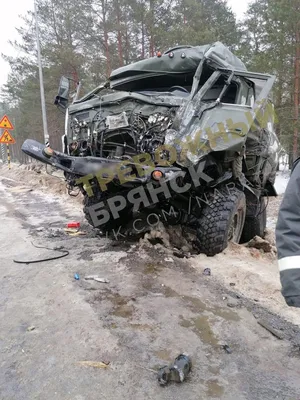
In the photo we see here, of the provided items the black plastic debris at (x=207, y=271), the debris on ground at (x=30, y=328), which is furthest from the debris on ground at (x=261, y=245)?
the debris on ground at (x=30, y=328)

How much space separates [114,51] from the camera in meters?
15.8

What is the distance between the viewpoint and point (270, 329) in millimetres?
2541

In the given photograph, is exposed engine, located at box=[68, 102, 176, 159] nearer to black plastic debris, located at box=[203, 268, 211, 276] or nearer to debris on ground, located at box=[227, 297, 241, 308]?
black plastic debris, located at box=[203, 268, 211, 276]

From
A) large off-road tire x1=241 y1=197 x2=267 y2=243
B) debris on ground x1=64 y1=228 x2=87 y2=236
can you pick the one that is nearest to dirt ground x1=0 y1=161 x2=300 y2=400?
debris on ground x1=64 y1=228 x2=87 y2=236

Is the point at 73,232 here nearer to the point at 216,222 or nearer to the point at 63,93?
the point at 63,93

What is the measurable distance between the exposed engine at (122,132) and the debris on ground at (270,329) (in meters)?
1.99

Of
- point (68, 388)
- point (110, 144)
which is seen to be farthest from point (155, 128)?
point (68, 388)

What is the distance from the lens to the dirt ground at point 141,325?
195 cm

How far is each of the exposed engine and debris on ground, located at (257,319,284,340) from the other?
1994 millimetres

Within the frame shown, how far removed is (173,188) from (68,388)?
7.45ft

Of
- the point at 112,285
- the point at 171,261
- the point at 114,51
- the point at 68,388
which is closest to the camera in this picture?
the point at 68,388

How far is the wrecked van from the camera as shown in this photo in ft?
11.8

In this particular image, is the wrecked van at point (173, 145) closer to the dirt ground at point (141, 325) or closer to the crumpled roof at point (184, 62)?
the crumpled roof at point (184, 62)

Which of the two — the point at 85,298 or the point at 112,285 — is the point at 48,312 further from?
the point at 112,285
